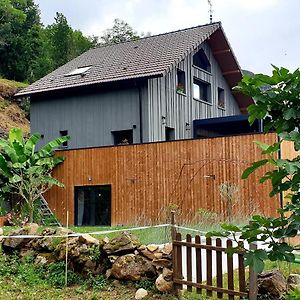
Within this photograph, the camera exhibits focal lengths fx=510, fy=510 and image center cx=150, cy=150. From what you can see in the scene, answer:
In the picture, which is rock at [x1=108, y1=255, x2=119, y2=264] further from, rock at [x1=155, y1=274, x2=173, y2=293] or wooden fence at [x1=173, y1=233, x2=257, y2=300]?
wooden fence at [x1=173, y1=233, x2=257, y2=300]

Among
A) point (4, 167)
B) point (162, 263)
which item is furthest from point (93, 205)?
point (162, 263)

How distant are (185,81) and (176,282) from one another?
52.7 ft

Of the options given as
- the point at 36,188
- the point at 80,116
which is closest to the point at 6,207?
the point at 36,188

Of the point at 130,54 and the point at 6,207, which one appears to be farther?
the point at 130,54

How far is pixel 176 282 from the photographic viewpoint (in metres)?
7.29

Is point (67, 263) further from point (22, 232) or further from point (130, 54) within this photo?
point (130, 54)

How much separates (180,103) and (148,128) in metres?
2.74

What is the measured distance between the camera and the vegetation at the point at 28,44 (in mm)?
38344

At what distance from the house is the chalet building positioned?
0.15 ft

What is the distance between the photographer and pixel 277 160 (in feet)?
6.84

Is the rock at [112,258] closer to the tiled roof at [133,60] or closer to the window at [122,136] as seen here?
the tiled roof at [133,60]

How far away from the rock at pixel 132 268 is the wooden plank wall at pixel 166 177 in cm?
651

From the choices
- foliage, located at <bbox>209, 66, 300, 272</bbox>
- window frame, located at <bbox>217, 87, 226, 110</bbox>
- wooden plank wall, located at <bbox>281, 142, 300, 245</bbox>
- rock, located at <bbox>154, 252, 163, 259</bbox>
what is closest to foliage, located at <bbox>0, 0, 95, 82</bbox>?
window frame, located at <bbox>217, 87, 226, 110</bbox>

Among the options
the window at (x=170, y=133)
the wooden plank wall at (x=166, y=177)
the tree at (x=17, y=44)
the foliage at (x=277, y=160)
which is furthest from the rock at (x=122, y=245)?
the tree at (x=17, y=44)
